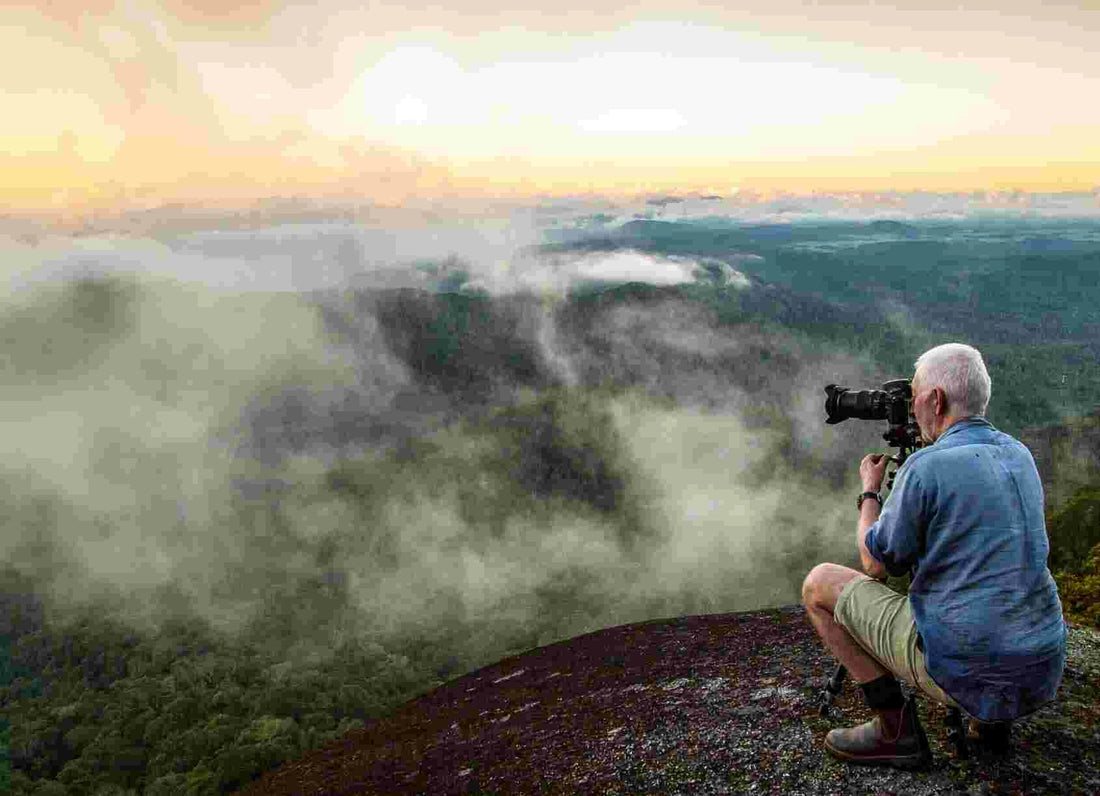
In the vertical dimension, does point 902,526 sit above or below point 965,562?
above

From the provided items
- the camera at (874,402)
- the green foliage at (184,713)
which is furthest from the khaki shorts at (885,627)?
the green foliage at (184,713)

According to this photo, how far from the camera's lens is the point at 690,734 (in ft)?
33.4

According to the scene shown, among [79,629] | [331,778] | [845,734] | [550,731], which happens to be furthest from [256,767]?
[79,629]

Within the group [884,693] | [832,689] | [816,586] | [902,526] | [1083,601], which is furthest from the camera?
[1083,601]

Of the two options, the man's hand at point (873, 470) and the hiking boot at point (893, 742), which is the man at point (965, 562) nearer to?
the man's hand at point (873, 470)

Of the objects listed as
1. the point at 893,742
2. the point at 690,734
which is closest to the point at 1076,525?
the point at 690,734

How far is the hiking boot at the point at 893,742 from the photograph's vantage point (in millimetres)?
7023

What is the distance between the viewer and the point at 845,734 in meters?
7.57

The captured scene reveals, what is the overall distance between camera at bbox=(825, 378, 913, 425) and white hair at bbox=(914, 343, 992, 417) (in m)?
0.75

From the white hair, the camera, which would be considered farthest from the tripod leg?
Result: the white hair

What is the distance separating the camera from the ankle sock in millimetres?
6691

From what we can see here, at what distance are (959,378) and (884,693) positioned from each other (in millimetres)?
3261

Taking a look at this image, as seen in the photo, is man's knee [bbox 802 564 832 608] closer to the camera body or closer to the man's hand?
the man's hand

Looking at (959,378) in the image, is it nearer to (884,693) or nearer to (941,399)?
(941,399)
